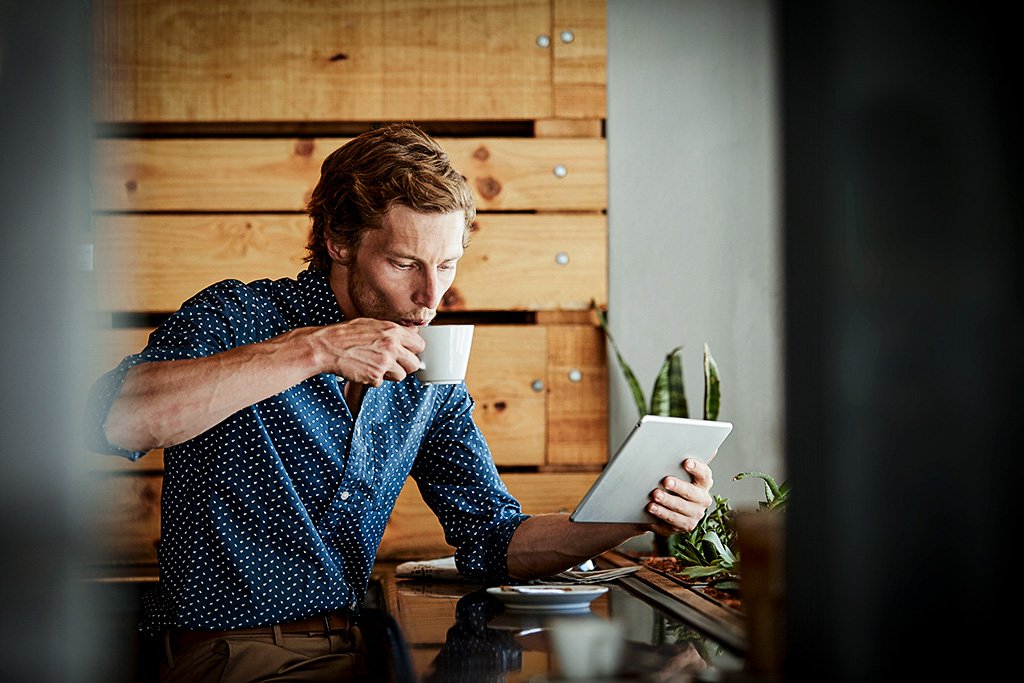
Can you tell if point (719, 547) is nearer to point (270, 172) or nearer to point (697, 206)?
point (697, 206)

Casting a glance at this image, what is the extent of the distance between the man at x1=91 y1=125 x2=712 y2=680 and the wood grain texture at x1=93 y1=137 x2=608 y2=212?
0.59m

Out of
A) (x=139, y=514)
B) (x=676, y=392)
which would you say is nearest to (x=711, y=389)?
(x=676, y=392)

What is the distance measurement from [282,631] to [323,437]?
38cm

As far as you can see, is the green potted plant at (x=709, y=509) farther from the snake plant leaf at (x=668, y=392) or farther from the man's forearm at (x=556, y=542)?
the man's forearm at (x=556, y=542)

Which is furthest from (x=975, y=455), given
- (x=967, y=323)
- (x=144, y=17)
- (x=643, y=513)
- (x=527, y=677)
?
(x=144, y=17)

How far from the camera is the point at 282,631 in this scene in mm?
1528

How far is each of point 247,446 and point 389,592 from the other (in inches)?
13.1

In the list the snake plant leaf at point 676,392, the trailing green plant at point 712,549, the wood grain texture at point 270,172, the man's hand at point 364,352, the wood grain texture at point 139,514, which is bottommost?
the wood grain texture at point 139,514

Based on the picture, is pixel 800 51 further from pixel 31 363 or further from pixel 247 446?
pixel 247 446

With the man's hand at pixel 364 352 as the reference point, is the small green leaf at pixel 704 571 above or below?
below

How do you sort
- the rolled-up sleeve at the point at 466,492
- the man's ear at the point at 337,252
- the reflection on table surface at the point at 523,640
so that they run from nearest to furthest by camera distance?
the reflection on table surface at the point at 523,640, the rolled-up sleeve at the point at 466,492, the man's ear at the point at 337,252

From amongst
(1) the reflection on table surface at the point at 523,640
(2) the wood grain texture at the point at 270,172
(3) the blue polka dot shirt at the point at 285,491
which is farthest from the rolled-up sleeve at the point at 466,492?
(2) the wood grain texture at the point at 270,172

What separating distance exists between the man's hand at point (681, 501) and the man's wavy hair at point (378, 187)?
65cm

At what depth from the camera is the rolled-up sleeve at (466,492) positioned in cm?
183
